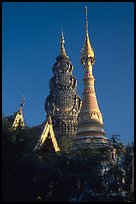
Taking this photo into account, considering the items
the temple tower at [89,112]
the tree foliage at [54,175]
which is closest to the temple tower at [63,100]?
the temple tower at [89,112]

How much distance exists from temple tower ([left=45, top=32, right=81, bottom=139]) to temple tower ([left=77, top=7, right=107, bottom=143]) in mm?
3121

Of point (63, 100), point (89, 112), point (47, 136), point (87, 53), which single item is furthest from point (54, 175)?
point (87, 53)

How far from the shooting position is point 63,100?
42438 mm

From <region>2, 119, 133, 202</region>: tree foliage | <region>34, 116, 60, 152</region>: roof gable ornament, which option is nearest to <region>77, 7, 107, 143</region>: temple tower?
<region>34, 116, 60, 152</region>: roof gable ornament

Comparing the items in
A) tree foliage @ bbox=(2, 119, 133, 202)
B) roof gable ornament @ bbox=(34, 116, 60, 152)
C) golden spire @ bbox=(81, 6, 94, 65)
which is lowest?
tree foliage @ bbox=(2, 119, 133, 202)

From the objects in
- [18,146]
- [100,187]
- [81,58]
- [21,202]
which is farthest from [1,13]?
[81,58]

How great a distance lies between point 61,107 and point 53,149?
1965 centimetres

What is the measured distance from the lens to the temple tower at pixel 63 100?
40.9 meters

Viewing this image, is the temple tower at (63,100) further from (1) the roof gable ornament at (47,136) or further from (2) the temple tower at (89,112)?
(1) the roof gable ornament at (47,136)

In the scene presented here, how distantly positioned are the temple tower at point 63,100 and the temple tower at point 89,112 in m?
3.12

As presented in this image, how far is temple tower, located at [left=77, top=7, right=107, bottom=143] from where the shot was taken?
116 ft

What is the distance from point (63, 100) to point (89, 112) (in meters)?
5.49

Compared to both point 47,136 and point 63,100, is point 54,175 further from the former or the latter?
point 63,100

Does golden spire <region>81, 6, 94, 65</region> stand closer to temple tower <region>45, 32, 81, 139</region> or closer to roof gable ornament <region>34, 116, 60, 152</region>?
temple tower <region>45, 32, 81, 139</region>
